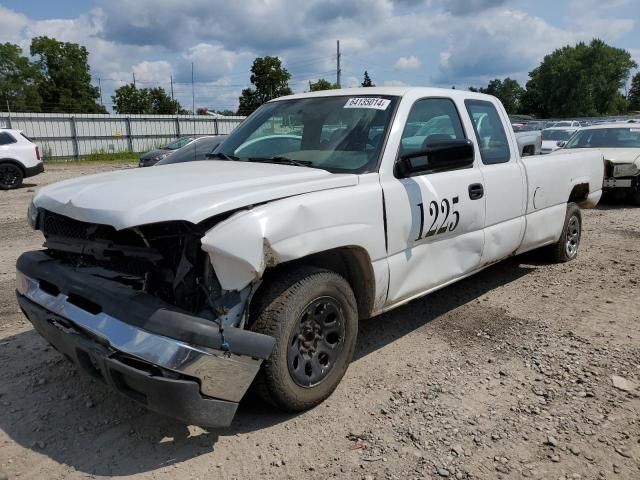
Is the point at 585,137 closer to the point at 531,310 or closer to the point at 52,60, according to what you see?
the point at 531,310

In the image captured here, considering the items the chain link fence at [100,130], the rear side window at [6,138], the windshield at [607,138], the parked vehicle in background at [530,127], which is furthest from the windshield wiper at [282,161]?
the chain link fence at [100,130]

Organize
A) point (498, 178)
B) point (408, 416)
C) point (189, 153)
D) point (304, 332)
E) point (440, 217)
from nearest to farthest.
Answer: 1. point (304, 332)
2. point (408, 416)
3. point (440, 217)
4. point (498, 178)
5. point (189, 153)

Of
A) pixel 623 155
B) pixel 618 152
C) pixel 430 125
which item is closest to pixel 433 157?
pixel 430 125

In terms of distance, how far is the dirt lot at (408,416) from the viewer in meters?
2.72

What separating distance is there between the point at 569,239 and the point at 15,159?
49.0 ft

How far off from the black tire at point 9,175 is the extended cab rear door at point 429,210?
1484cm

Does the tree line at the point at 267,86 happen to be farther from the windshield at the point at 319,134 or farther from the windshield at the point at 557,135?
the windshield at the point at 319,134

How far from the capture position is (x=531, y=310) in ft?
16.1

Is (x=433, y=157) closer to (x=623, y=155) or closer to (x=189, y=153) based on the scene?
(x=189, y=153)

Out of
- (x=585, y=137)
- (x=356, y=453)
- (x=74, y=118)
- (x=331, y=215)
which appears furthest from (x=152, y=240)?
(x=74, y=118)

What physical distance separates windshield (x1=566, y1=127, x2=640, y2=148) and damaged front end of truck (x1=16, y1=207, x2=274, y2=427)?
11.0 metres

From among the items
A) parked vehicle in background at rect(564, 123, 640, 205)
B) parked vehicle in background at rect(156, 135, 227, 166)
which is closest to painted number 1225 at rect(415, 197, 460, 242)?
parked vehicle in background at rect(156, 135, 227, 166)

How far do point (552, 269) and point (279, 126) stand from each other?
377cm

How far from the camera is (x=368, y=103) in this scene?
3.86 metres
